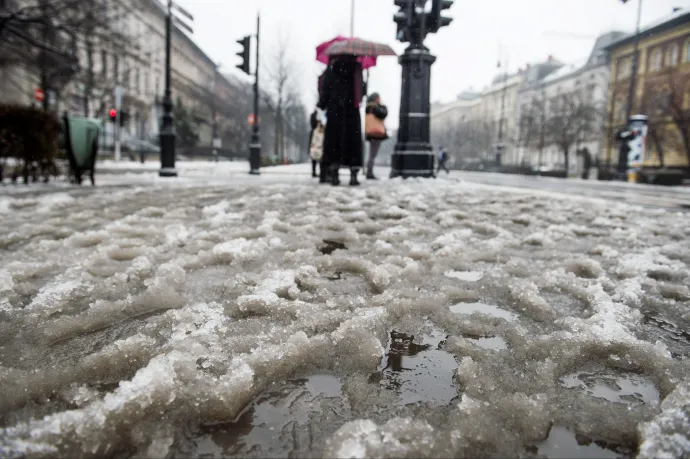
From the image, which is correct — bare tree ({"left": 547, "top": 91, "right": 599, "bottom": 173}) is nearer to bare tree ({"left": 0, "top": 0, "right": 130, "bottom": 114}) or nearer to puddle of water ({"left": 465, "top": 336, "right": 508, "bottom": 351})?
bare tree ({"left": 0, "top": 0, "right": 130, "bottom": 114})

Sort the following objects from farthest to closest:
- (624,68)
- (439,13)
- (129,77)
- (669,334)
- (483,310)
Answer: (624,68)
(129,77)
(439,13)
(483,310)
(669,334)

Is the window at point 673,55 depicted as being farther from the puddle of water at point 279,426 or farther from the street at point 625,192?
the puddle of water at point 279,426

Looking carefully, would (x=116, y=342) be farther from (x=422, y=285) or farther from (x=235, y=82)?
(x=235, y=82)

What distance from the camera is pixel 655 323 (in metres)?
2.04

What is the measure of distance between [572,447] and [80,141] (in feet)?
27.5

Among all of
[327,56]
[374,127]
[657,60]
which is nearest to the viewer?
[327,56]

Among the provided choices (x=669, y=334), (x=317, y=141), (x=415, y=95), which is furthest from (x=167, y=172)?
(x=669, y=334)

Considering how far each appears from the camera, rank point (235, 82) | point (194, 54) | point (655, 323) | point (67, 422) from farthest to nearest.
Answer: point (235, 82)
point (194, 54)
point (655, 323)
point (67, 422)

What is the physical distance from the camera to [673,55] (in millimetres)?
35938

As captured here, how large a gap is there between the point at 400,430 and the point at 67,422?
2.75ft

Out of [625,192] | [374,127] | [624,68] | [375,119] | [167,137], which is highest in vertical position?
[624,68]

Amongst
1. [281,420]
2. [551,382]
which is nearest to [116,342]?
[281,420]

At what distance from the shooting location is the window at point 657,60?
37.3 m

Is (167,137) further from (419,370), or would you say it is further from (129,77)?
(129,77)
